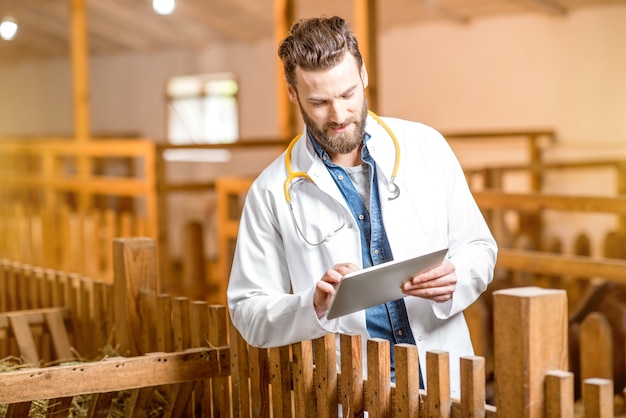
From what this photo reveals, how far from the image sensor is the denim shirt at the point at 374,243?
2146 mm

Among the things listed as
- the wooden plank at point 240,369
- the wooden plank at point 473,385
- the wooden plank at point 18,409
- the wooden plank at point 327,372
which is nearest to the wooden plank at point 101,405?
the wooden plank at point 18,409

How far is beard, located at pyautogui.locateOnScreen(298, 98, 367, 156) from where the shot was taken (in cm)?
211

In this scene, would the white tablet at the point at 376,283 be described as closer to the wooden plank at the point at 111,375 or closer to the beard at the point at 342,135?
the beard at the point at 342,135

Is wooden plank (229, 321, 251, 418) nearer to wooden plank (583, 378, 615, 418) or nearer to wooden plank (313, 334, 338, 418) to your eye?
wooden plank (313, 334, 338, 418)

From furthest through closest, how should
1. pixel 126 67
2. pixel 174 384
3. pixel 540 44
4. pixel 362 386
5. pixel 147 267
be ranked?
pixel 126 67 → pixel 540 44 → pixel 147 267 → pixel 174 384 → pixel 362 386

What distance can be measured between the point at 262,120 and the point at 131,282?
9408mm

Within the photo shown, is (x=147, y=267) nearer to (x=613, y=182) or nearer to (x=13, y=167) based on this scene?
(x=613, y=182)

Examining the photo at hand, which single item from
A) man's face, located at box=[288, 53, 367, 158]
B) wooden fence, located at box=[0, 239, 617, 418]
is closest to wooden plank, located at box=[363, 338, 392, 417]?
wooden fence, located at box=[0, 239, 617, 418]

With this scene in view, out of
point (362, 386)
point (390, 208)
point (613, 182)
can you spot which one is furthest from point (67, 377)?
point (613, 182)

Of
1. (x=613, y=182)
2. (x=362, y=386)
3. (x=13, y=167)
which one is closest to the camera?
(x=362, y=386)

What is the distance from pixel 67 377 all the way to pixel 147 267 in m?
0.75

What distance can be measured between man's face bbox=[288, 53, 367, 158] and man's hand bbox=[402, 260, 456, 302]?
1.15ft

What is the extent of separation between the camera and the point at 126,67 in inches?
555

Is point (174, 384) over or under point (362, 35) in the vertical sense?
under
